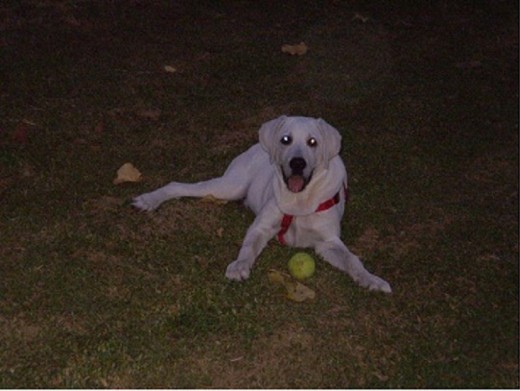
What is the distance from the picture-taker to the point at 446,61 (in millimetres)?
11586

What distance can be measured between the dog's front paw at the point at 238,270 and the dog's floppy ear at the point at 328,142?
3.31ft

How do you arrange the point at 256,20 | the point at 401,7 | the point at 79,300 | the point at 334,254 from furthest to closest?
the point at 401,7 → the point at 256,20 → the point at 334,254 → the point at 79,300

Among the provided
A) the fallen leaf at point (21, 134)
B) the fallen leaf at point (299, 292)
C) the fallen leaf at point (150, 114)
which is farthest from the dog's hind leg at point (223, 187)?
the fallen leaf at point (150, 114)

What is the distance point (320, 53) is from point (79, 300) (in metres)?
7.05

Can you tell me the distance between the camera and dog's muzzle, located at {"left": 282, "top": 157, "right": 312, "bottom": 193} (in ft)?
19.6

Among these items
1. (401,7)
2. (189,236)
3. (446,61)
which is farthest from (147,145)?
(401,7)

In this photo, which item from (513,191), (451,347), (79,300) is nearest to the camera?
(451,347)

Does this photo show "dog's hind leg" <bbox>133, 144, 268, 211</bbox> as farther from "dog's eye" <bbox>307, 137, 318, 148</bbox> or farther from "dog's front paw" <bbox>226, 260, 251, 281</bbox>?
"dog's front paw" <bbox>226, 260, 251, 281</bbox>

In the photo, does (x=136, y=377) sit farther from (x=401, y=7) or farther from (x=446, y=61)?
(x=401, y=7)

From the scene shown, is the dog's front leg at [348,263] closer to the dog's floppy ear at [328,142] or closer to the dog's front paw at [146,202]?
the dog's floppy ear at [328,142]

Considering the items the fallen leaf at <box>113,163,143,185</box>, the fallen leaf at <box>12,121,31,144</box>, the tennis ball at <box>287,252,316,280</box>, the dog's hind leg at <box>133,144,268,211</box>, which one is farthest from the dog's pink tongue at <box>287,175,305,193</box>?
the fallen leaf at <box>12,121,31,144</box>

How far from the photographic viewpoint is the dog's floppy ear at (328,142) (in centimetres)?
607

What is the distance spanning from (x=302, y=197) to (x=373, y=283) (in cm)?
95

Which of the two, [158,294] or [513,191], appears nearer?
[158,294]
